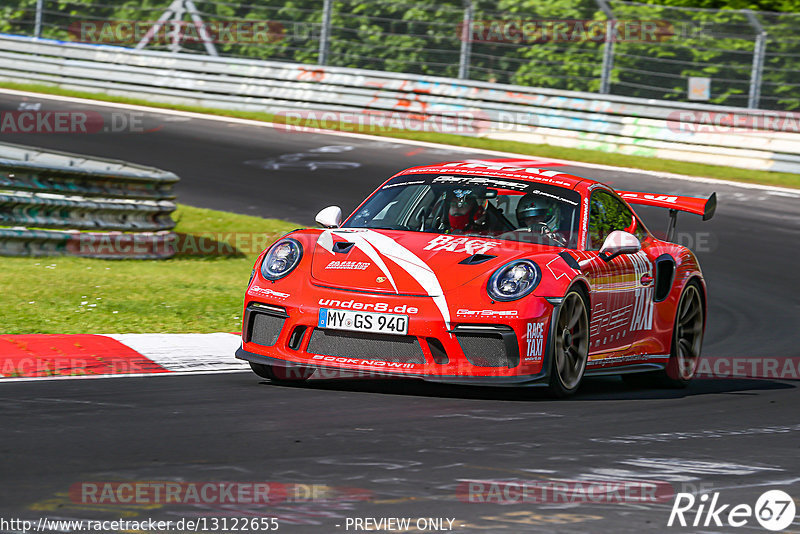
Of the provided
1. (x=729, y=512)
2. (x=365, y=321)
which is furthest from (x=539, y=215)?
(x=729, y=512)

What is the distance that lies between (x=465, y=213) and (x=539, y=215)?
0.44 metres

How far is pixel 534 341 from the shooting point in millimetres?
6734

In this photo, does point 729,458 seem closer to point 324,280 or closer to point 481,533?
point 481,533

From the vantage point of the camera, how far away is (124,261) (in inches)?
466

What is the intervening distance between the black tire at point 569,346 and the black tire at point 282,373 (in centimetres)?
135

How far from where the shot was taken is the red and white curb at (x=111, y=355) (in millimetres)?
7155

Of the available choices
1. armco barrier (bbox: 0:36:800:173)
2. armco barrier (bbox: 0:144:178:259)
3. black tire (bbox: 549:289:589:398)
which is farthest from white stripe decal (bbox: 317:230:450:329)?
armco barrier (bbox: 0:36:800:173)

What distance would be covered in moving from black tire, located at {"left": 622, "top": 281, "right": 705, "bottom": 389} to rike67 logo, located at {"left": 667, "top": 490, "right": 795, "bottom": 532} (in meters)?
3.77

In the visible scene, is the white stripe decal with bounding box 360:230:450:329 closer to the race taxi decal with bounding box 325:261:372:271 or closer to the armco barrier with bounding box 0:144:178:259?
the race taxi decal with bounding box 325:261:372:271

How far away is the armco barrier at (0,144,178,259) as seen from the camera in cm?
1085

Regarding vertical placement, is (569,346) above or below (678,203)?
below

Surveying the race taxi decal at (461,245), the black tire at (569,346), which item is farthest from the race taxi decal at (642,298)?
the race taxi decal at (461,245)

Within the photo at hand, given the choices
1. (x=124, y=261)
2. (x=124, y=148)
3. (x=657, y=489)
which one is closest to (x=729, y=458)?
(x=657, y=489)

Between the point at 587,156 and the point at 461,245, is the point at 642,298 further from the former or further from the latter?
the point at 587,156
